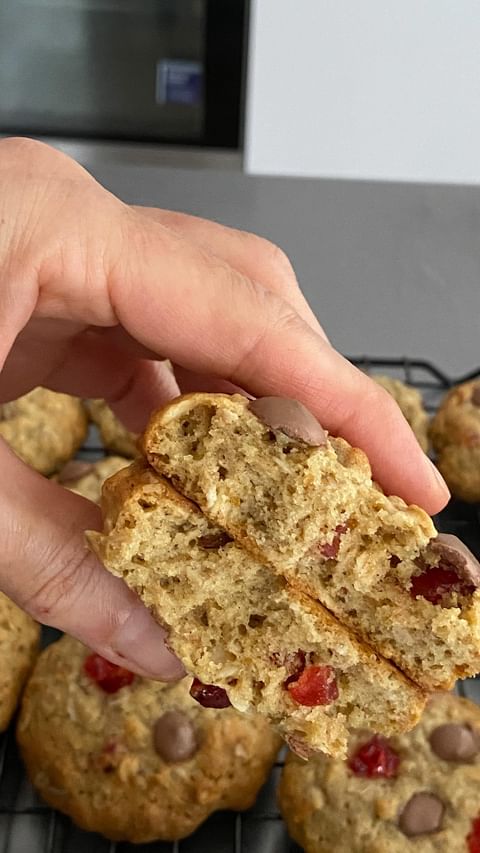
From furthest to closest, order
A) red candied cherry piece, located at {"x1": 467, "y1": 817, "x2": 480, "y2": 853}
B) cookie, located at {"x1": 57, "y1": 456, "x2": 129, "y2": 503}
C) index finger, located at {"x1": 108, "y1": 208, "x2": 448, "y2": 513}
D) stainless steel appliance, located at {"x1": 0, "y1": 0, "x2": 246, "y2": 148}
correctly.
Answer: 1. stainless steel appliance, located at {"x1": 0, "y1": 0, "x2": 246, "y2": 148}
2. cookie, located at {"x1": 57, "y1": 456, "x2": 129, "y2": 503}
3. red candied cherry piece, located at {"x1": 467, "y1": 817, "x2": 480, "y2": 853}
4. index finger, located at {"x1": 108, "y1": 208, "x2": 448, "y2": 513}

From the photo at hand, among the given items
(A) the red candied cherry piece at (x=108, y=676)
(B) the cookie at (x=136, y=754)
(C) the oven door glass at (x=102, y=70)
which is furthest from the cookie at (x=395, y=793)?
(C) the oven door glass at (x=102, y=70)

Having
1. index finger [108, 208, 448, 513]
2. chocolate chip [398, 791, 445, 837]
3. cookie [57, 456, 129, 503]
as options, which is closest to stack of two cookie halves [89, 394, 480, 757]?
index finger [108, 208, 448, 513]

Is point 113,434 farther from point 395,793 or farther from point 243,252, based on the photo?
point 395,793

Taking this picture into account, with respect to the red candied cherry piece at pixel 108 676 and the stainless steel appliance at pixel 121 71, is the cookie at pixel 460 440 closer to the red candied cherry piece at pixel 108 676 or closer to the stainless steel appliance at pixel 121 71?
the red candied cherry piece at pixel 108 676

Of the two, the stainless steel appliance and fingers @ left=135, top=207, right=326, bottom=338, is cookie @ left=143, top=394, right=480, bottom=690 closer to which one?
fingers @ left=135, top=207, right=326, bottom=338

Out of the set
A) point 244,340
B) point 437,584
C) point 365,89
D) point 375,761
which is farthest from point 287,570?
point 365,89

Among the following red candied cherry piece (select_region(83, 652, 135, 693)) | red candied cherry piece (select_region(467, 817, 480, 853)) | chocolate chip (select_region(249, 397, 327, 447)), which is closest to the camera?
chocolate chip (select_region(249, 397, 327, 447))
